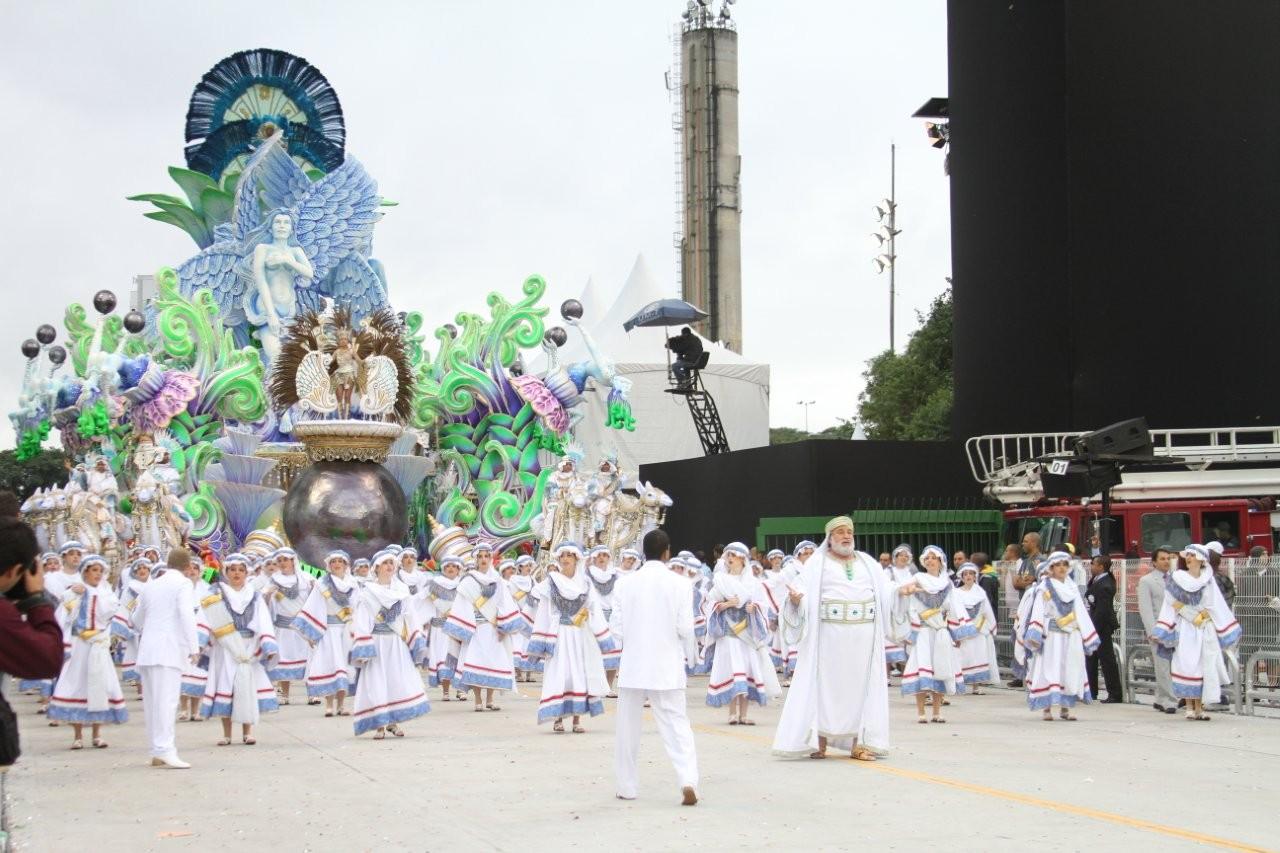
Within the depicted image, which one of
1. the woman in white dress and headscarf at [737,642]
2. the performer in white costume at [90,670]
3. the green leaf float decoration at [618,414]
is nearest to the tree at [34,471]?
the green leaf float decoration at [618,414]

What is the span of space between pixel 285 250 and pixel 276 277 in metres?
0.78

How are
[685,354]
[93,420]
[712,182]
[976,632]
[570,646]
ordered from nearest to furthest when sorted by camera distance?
[570,646] < [976,632] < [93,420] < [685,354] < [712,182]

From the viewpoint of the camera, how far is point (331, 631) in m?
18.5

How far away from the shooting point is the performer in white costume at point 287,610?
19.7 meters

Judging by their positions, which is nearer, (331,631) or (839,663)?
(839,663)

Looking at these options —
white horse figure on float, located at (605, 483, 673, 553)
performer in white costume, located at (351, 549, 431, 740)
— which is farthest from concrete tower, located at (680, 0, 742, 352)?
performer in white costume, located at (351, 549, 431, 740)

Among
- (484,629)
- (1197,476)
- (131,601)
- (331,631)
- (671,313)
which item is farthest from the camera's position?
(671,313)

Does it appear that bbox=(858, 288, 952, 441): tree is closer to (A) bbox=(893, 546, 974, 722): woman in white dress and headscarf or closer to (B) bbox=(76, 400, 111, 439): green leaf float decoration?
(B) bbox=(76, 400, 111, 439): green leaf float decoration

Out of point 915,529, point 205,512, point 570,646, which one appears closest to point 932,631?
point 570,646

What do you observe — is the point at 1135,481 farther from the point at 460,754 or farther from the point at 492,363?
the point at 492,363

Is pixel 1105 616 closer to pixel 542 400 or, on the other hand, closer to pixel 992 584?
pixel 992 584

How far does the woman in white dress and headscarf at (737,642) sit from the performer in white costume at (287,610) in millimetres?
5031

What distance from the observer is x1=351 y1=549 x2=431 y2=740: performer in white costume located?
607 inches

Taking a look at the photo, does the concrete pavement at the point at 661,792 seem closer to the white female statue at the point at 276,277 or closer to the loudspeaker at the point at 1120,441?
the loudspeaker at the point at 1120,441
